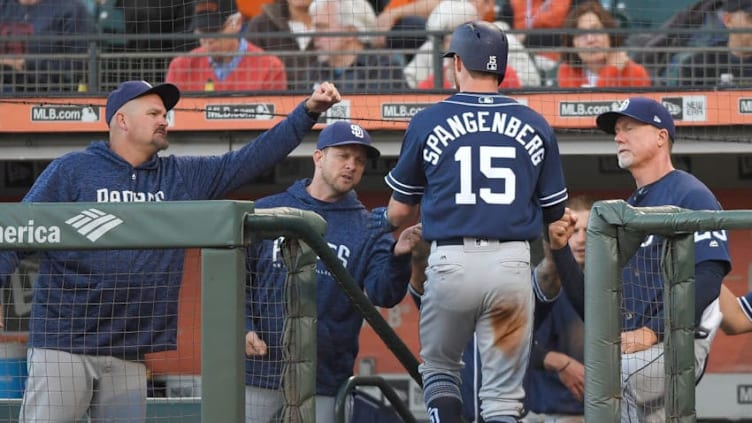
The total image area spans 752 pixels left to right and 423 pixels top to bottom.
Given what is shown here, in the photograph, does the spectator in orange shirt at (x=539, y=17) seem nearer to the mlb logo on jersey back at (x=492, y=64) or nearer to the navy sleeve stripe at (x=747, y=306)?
the navy sleeve stripe at (x=747, y=306)

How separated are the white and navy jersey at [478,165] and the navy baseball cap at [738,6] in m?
4.93

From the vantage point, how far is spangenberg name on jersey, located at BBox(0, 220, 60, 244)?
4.04 meters

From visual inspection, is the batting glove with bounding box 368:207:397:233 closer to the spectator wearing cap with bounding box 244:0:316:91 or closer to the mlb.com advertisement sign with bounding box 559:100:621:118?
the mlb.com advertisement sign with bounding box 559:100:621:118

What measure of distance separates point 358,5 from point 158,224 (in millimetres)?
5360

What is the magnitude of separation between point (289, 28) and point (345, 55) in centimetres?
49

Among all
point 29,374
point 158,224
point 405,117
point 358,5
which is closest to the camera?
point 158,224

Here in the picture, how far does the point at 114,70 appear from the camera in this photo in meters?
8.96

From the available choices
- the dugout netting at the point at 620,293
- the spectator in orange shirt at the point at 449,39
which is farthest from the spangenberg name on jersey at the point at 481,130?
the spectator in orange shirt at the point at 449,39

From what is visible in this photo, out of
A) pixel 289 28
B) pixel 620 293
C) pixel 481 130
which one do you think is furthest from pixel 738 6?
pixel 620 293

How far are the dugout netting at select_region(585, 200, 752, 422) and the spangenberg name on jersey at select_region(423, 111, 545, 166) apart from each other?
0.46 m

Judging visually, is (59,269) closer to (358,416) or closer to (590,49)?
(358,416)

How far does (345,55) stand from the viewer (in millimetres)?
8961

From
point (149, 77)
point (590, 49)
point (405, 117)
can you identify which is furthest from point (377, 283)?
point (149, 77)

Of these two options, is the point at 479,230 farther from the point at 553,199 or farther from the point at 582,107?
the point at 582,107
